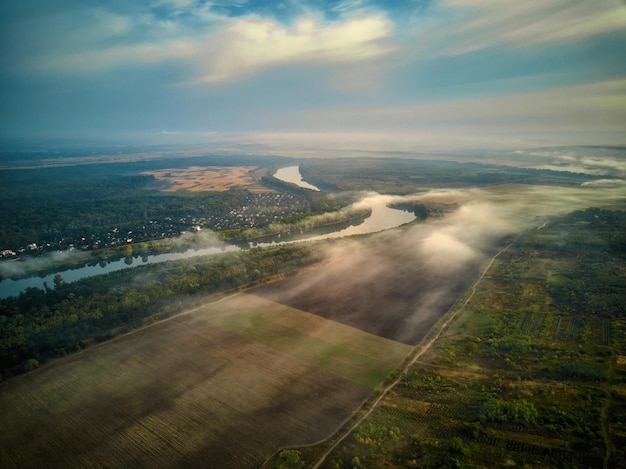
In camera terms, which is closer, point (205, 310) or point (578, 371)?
point (578, 371)

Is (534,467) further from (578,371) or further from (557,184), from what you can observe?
(557,184)

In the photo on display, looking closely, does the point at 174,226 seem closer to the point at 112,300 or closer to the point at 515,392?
the point at 112,300

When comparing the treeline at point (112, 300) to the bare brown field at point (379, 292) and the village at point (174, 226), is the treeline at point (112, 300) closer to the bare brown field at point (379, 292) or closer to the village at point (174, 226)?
the bare brown field at point (379, 292)

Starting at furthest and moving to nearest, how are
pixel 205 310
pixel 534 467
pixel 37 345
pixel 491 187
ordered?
pixel 491 187, pixel 205 310, pixel 37 345, pixel 534 467

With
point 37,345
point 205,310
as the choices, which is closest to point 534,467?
point 205,310

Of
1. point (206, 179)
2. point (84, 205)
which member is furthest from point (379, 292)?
point (206, 179)

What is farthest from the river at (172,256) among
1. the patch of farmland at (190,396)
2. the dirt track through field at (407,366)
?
the dirt track through field at (407,366)

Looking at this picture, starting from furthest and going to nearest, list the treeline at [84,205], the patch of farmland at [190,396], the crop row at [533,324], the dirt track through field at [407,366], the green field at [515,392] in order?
the treeline at [84,205] → the crop row at [533,324] → the patch of farmland at [190,396] → the dirt track through field at [407,366] → the green field at [515,392]
